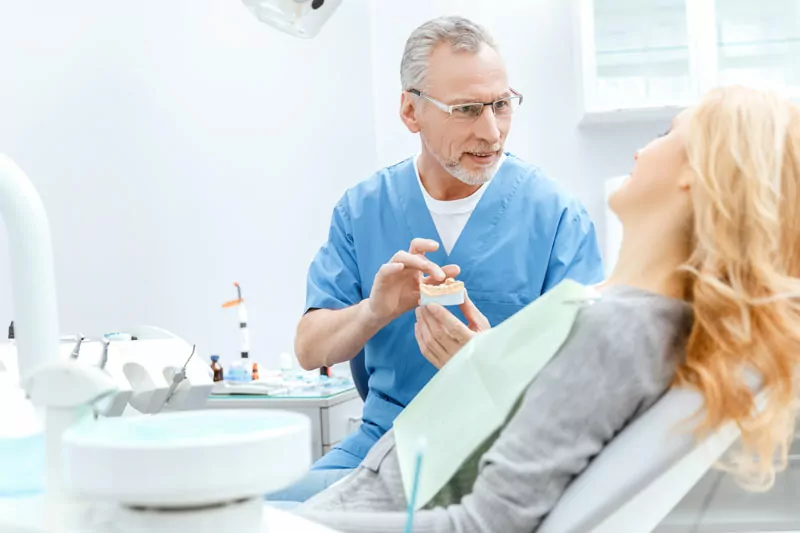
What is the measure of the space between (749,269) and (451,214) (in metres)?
0.94

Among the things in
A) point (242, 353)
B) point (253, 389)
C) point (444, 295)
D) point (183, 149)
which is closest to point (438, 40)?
point (444, 295)

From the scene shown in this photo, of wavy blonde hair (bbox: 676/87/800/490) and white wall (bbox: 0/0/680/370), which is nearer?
wavy blonde hair (bbox: 676/87/800/490)

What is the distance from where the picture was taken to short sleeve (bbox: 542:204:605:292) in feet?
6.42

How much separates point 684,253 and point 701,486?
32 centimetres

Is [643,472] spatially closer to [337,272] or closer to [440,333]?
[440,333]

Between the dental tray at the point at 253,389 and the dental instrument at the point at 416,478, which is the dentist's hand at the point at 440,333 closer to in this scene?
the dental instrument at the point at 416,478

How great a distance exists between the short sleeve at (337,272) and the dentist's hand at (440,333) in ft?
1.22

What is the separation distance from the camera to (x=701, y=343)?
115 cm

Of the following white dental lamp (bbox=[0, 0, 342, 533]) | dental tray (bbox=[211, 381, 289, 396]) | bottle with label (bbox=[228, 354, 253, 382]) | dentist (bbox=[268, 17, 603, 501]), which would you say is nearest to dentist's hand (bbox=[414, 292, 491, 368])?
dentist (bbox=[268, 17, 603, 501])

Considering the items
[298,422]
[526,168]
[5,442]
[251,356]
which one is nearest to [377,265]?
[526,168]

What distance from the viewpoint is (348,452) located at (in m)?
1.83

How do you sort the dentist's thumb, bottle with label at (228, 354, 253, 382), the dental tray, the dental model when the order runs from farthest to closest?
bottle with label at (228, 354, 253, 382)
the dental tray
the dentist's thumb
the dental model

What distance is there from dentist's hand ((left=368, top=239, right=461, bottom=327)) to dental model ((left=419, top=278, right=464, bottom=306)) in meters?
0.03

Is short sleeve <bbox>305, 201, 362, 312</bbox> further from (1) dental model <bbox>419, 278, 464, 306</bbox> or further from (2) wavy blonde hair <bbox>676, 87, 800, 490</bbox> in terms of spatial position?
(2) wavy blonde hair <bbox>676, 87, 800, 490</bbox>
